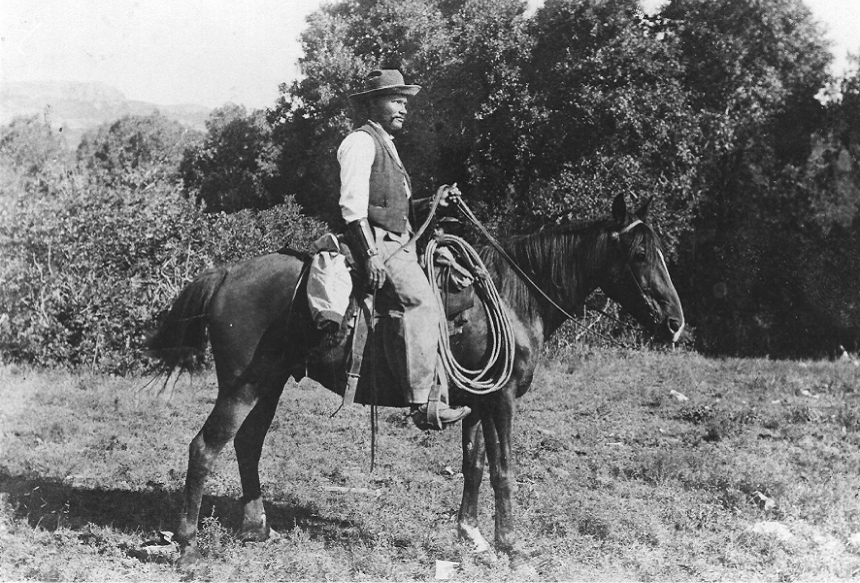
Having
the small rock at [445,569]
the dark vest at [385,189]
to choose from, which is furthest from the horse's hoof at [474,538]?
the dark vest at [385,189]

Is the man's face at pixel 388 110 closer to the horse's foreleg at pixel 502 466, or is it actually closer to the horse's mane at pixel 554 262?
the horse's mane at pixel 554 262

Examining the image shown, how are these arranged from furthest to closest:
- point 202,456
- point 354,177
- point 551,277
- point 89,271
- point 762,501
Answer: point 89,271 → point 762,501 → point 551,277 → point 202,456 → point 354,177

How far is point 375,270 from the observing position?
4.68m

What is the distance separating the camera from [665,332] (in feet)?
17.0

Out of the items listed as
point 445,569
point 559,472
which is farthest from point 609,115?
point 445,569

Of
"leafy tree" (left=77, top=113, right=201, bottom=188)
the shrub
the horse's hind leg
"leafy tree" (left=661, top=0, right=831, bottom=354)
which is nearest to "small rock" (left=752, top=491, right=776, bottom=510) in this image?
the horse's hind leg

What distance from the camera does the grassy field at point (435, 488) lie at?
4.86 meters

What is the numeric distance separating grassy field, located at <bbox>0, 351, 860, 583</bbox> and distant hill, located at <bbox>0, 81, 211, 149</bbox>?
10.3 feet

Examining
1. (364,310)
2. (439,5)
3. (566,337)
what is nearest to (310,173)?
(439,5)

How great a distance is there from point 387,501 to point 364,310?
2025mm

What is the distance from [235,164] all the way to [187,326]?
27.7m

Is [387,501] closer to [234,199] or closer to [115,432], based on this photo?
[115,432]

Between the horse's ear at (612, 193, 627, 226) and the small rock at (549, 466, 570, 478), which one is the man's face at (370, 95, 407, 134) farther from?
the small rock at (549, 466, 570, 478)

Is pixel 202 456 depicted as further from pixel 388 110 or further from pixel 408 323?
pixel 388 110
